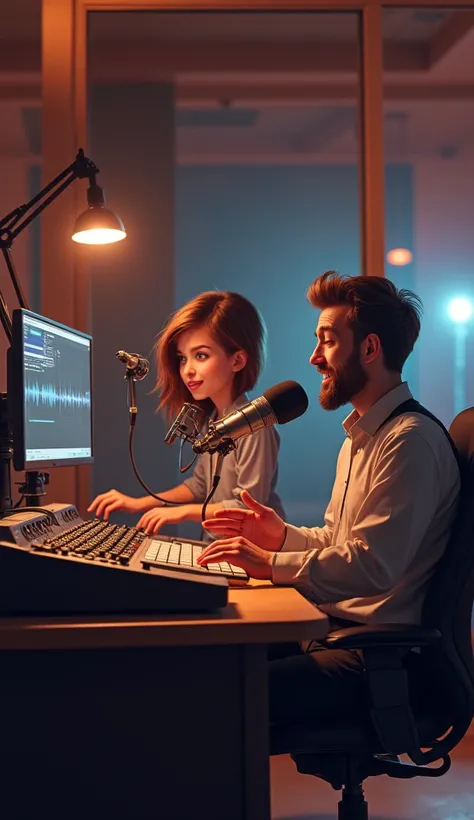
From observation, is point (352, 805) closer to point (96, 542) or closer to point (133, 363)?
point (96, 542)

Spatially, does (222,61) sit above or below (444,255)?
above

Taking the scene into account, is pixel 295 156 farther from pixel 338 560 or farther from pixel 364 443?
pixel 338 560

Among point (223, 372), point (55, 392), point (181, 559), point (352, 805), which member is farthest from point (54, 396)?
point (352, 805)

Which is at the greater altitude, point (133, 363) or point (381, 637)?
point (133, 363)

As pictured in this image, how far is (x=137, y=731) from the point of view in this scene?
1.20 m

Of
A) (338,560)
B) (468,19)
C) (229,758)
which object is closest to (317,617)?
(229,758)

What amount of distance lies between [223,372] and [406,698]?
3.98 feet

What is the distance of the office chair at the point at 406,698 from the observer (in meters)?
1.45

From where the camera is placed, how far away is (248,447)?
2410 mm

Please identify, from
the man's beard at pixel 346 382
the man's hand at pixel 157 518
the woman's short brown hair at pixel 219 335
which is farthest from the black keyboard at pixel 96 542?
the woman's short brown hair at pixel 219 335

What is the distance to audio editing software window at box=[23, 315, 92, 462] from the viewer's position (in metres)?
1.51

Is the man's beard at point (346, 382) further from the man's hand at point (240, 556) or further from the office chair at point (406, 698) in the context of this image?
the man's hand at point (240, 556)

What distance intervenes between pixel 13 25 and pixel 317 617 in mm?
2602

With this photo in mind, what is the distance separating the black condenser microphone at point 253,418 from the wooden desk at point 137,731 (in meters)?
0.47
